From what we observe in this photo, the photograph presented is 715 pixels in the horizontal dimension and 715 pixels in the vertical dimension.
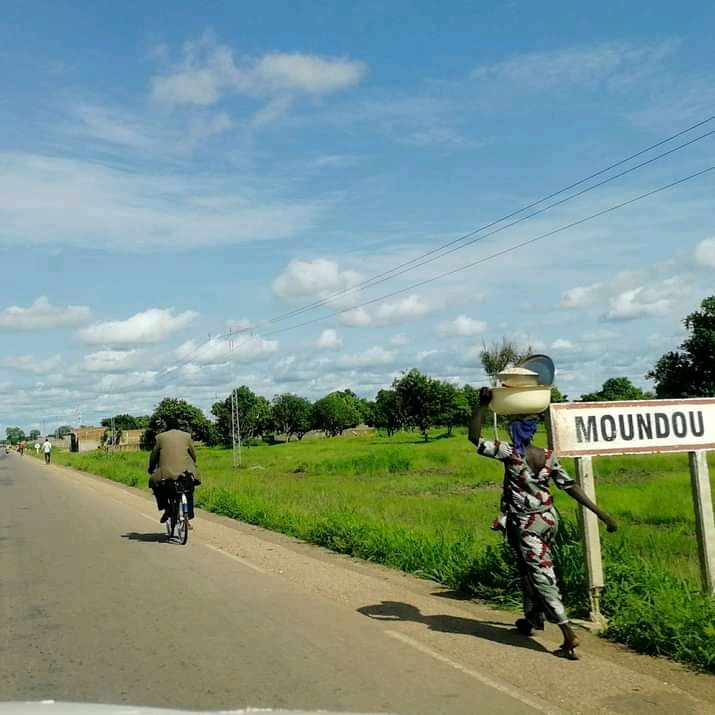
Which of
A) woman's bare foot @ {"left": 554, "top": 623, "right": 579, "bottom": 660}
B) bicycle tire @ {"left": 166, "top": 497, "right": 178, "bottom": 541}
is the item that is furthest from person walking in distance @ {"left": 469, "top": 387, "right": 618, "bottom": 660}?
bicycle tire @ {"left": 166, "top": 497, "right": 178, "bottom": 541}

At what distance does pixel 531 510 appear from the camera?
7328mm

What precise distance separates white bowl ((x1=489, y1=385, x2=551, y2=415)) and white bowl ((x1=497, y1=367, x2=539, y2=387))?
4 cm

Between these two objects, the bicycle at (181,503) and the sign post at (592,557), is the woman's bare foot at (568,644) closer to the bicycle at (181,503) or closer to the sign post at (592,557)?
the sign post at (592,557)

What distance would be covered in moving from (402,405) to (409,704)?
98.1 metres

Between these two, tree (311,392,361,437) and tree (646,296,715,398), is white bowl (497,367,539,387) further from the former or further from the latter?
tree (311,392,361,437)

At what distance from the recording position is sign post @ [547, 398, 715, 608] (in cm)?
816

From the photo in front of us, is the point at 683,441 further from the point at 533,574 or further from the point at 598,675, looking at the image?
the point at 598,675

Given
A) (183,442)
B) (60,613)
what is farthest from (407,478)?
(60,613)

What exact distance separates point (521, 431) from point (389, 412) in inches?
4226

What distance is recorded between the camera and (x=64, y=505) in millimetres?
23297

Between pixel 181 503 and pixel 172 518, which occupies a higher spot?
pixel 181 503

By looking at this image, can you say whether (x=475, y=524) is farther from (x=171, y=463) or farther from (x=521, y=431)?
(x=521, y=431)

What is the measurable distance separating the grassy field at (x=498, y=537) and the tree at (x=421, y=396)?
6189cm

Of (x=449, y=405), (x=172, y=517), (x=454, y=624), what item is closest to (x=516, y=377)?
(x=454, y=624)
